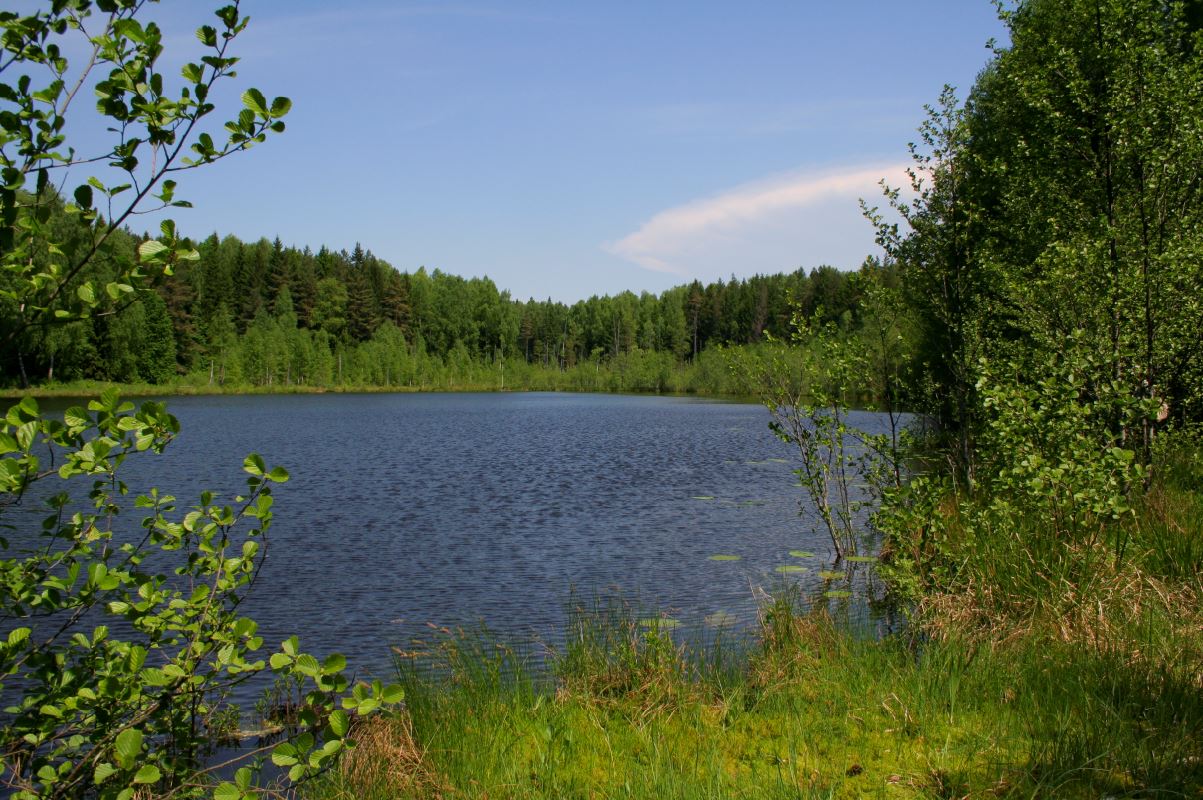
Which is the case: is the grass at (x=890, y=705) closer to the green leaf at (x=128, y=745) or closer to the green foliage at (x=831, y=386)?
the green leaf at (x=128, y=745)

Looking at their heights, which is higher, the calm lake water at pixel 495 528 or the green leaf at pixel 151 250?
the green leaf at pixel 151 250

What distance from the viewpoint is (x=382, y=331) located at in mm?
140000

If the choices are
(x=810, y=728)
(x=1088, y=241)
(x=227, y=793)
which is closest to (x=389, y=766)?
(x=227, y=793)

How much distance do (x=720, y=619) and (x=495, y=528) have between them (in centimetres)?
1025

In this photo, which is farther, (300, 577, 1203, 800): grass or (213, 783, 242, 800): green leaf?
(300, 577, 1203, 800): grass

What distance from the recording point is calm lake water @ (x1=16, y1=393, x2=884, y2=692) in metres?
14.2

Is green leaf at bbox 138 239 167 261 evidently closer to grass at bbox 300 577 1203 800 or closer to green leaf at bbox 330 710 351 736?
green leaf at bbox 330 710 351 736

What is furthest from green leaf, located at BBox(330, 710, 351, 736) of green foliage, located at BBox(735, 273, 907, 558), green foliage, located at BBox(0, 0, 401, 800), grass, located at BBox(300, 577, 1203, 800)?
green foliage, located at BBox(735, 273, 907, 558)

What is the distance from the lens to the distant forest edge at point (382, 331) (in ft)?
312

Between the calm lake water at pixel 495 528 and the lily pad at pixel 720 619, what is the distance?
7 centimetres

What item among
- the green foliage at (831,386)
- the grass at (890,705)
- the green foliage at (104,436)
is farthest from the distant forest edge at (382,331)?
the green foliage at (104,436)

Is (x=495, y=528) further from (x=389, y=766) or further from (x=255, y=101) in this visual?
(x=255, y=101)

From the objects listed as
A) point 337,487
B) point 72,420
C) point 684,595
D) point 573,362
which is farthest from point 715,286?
point 72,420

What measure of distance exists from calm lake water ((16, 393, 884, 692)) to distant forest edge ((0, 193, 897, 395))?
3609cm
